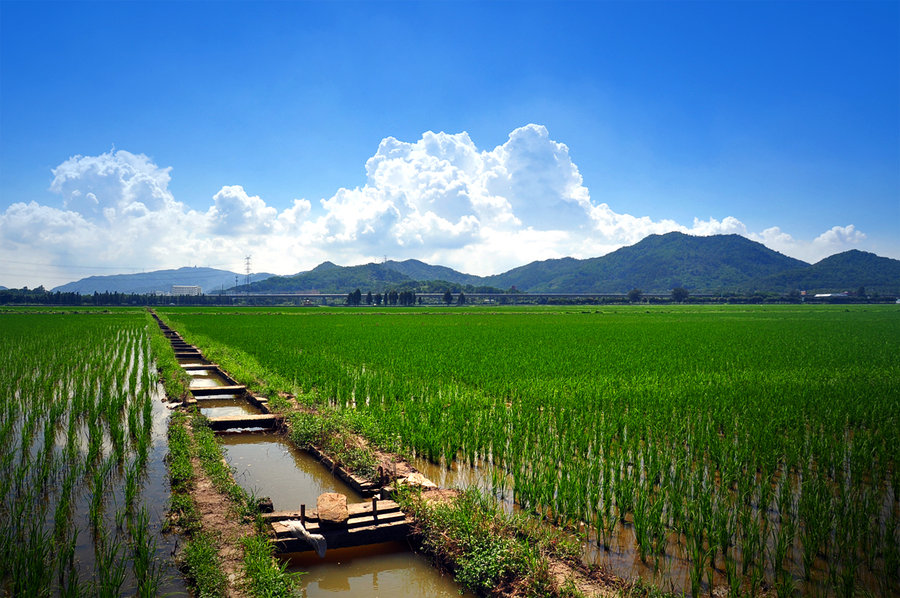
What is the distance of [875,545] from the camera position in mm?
4586

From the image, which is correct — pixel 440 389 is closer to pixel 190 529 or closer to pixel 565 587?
pixel 190 529

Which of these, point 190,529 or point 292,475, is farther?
point 292,475

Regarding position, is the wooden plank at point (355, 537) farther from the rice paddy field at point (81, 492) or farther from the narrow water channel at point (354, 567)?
the rice paddy field at point (81, 492)

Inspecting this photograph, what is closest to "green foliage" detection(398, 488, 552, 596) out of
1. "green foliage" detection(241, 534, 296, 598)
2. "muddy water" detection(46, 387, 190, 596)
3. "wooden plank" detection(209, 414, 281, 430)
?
"green foliage" detection(241, 534, 296, 598)

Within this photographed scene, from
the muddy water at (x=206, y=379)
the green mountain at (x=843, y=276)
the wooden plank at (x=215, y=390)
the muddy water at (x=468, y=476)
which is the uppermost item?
the green mountain at (x=843, y=276)

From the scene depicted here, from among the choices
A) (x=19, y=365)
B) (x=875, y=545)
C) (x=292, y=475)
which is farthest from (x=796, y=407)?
(x=19, y=365)

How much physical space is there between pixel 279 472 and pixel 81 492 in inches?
91.4

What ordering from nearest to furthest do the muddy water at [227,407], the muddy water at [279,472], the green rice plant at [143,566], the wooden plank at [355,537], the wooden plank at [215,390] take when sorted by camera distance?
the green rice plant at [143,566] < the wooden plank at [355,537] < the muddy water at [279,472] < the muddy water at [227,407] < the wooden plank at [215,390]

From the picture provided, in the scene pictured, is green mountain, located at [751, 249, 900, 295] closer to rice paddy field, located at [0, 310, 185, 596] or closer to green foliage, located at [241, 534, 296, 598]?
rice paddy field, located at [0, 310, 185, 596]

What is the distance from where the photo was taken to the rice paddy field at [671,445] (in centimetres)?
466

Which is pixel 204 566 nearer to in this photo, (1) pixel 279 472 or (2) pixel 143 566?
(2) pixel 143 566

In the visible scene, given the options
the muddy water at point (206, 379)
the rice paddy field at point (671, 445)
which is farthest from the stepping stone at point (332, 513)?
the muddy water at point (206, 379)

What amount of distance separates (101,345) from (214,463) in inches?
729

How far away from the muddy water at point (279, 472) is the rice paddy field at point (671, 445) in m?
1.13
